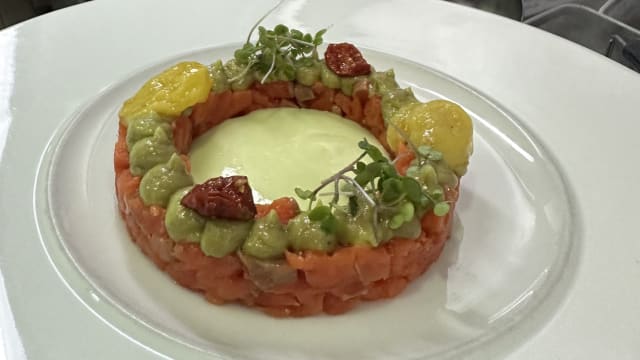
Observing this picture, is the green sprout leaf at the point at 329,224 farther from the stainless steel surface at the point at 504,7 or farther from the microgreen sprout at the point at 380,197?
the stainless steel surface at the point at 504,7

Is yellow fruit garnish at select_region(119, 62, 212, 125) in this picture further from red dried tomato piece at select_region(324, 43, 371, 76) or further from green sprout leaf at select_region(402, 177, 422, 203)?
green sprout leaf at select_region(402, 177, 422, 203)

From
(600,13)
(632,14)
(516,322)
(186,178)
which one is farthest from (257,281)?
(632,14)

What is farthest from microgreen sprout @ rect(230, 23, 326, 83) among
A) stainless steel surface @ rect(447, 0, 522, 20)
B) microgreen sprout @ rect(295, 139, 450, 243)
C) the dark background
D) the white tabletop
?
the dark background

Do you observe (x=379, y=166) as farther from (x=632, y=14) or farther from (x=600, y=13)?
(x=632, y=14)

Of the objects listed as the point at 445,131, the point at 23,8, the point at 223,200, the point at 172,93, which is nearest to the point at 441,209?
the point at 445,131

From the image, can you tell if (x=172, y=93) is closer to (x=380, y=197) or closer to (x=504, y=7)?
(x=380, y=197)

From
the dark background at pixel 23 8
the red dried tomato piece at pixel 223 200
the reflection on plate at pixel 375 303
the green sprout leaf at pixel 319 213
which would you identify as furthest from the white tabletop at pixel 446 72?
A: the dark background at pixel 23 8
